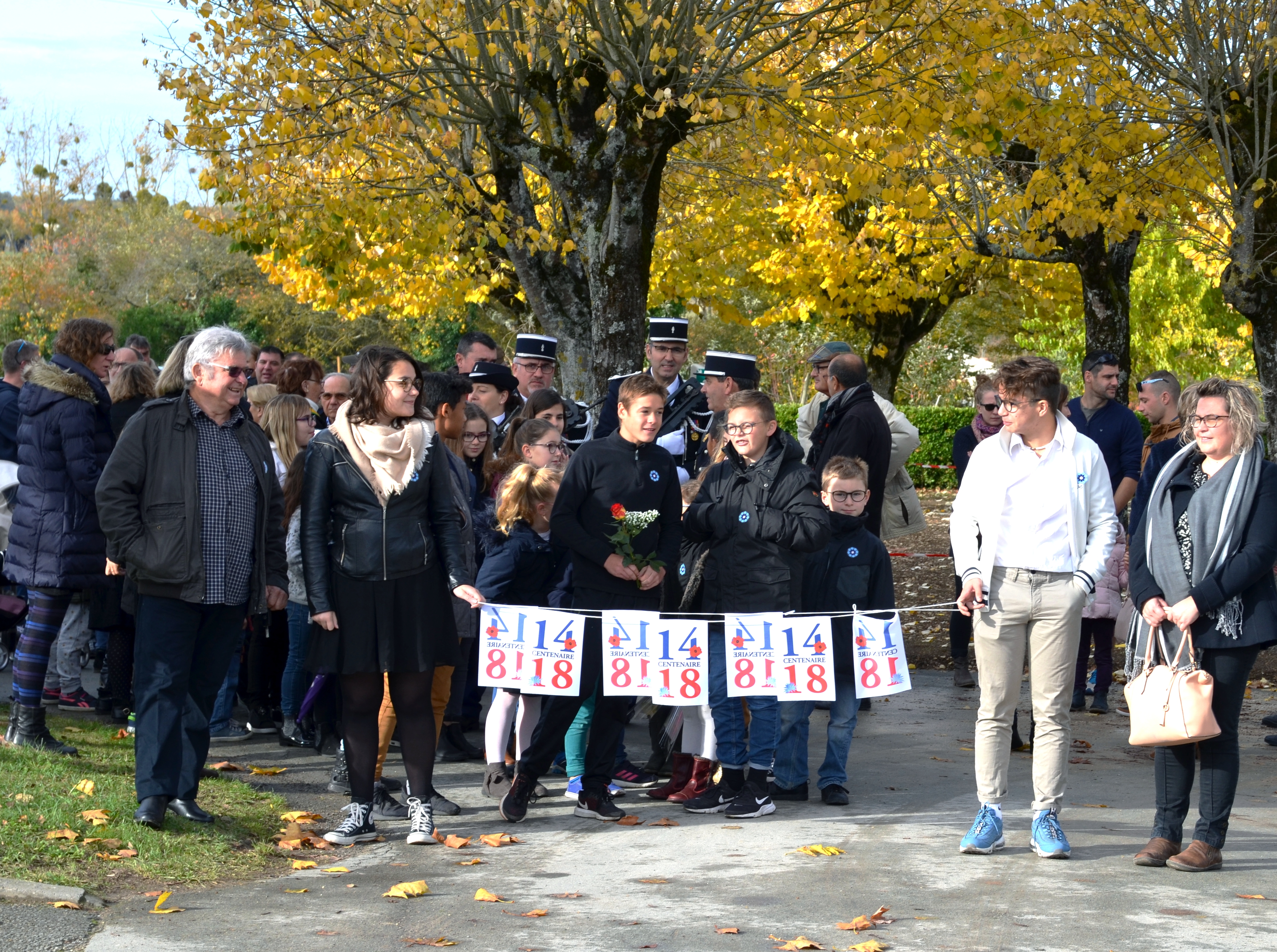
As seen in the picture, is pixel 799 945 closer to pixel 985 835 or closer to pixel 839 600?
pixel 985 835

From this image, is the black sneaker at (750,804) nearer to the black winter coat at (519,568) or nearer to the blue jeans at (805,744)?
the blue jeans at (805,744)

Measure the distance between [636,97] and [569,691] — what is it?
682 centimetres

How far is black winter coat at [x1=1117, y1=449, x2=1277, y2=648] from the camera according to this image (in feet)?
19.2

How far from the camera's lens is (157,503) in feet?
20.6

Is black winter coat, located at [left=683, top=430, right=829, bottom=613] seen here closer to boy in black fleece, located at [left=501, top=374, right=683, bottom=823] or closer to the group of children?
the group of children

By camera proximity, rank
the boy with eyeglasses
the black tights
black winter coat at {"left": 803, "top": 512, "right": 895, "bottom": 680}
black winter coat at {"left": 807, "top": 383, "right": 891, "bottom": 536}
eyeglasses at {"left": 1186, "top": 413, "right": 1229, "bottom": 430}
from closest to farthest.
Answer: eyeglasses at {"left": 1186, "top": 413, "right": 1229, "bottom": 430}, the black tights, the boy with eyeglasses, black winter coat at {"left": 803, "top": 512, "right": 895, "bottom": 680}, black winter coat at {"left": 807, "top": 383, "right": 891, "bottom": 536}

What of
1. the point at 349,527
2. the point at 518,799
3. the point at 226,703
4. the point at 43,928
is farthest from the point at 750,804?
the point at 226,703

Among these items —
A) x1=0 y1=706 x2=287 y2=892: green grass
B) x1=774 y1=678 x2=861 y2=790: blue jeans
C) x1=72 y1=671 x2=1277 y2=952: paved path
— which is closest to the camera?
x1=72 y1=671 x2=1277 y2=952: paved path

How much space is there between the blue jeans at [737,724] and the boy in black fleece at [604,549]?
0.45 m

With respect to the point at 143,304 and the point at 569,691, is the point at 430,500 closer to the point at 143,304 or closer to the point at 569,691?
the point at 569,691

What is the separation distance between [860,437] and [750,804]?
337 cm

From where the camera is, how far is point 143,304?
2002 inches

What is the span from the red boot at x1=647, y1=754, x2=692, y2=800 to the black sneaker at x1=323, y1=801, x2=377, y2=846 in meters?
1.59

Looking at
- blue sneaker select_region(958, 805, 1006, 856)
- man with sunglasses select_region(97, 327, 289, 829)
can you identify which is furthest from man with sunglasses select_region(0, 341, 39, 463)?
blue sneaker select_region(958, 805, 1006, 856)
